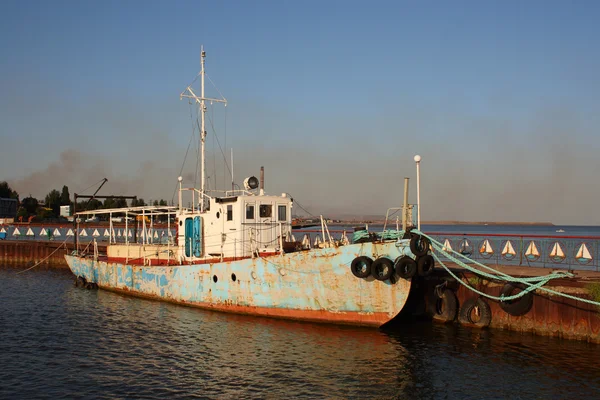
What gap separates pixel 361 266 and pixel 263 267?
4.38 meters

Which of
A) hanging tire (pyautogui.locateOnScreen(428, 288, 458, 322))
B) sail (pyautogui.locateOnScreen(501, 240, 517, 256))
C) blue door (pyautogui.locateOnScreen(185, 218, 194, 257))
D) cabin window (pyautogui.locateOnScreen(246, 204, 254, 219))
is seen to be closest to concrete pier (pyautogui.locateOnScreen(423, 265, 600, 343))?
hanging tire (pyautogui.locateOnScreen(428, 288, 458, 322))

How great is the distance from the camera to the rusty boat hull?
1942 cm

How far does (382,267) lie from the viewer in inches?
749

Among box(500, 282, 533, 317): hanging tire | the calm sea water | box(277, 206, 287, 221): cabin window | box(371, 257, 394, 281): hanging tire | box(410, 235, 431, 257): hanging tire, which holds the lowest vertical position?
the calm sea water

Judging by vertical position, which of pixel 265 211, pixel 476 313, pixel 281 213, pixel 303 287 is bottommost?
pixel 476 313

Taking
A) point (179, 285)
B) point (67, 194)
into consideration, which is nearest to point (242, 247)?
point (179, 285)

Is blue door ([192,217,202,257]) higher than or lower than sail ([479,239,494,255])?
higher

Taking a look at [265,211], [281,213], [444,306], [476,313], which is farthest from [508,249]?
[265,211]

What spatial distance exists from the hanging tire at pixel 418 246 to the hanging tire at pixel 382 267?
3.25 feet

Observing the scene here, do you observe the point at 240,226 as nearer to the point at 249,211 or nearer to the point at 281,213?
the point at 249,211

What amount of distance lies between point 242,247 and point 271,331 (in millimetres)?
5185

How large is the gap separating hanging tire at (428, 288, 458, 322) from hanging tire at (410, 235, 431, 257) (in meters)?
3.95

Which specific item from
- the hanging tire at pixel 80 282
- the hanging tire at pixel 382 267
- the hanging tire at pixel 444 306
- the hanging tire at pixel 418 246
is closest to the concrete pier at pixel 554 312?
the hanging tire at pixel 444 306

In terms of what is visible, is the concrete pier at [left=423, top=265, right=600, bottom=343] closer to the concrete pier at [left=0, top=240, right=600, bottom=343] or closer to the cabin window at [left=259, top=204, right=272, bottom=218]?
the concrete pier at [left=0, top=240, right=600, bottom=343]
